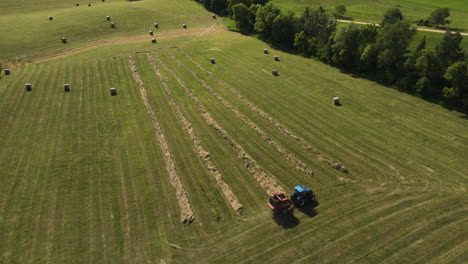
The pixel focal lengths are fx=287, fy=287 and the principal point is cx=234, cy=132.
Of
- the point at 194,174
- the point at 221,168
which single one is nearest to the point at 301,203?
the point at 221,168

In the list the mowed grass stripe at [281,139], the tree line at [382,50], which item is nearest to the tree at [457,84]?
the tree line at [382,50]

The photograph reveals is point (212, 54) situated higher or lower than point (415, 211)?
higher

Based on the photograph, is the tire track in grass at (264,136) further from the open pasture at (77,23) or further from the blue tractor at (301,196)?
the open pasture at (77,23)

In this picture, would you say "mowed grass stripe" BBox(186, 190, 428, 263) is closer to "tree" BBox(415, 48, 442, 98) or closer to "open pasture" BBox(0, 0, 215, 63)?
"tree" BBox(415, 48, 442, 98)

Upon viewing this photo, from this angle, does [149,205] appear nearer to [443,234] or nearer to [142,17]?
[443,234]

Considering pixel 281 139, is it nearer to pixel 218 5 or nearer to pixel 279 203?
pixel 279 203

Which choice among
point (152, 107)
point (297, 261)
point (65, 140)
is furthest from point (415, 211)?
point (65, 140)
